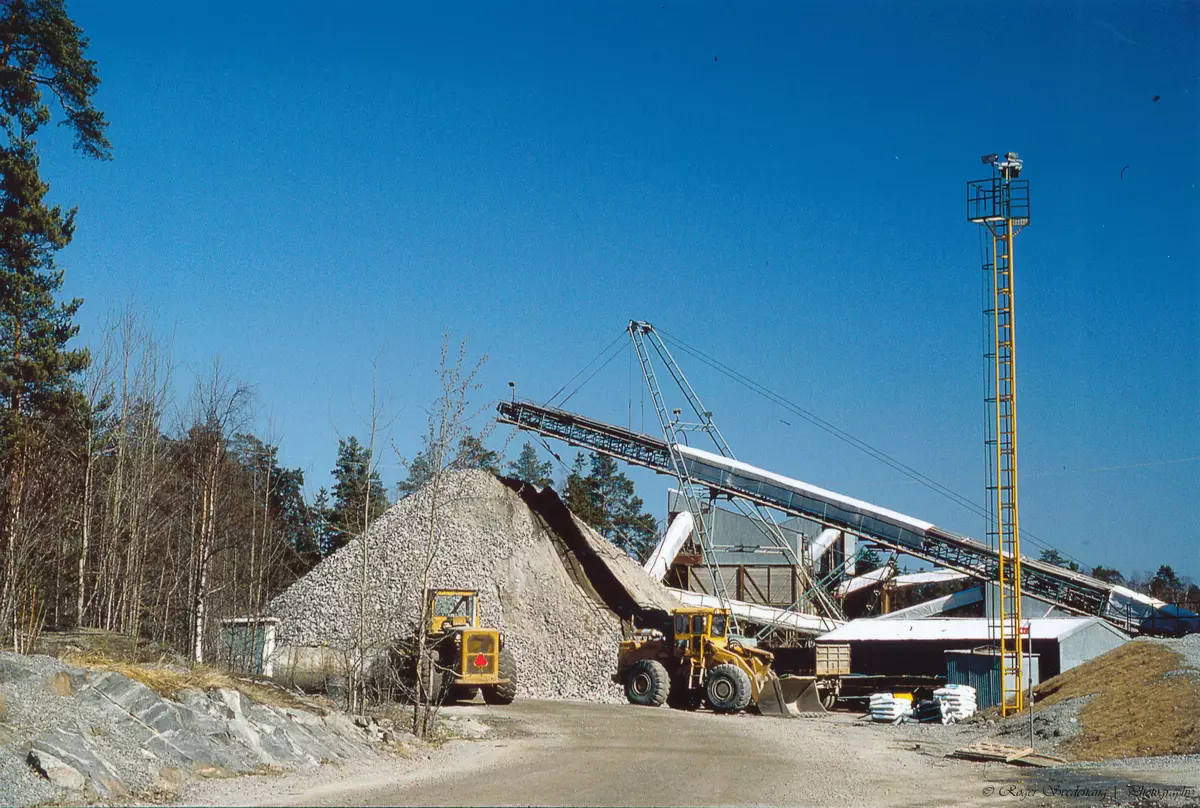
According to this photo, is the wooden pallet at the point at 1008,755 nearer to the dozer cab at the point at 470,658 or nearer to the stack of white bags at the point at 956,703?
the stack of white bags at the point at 956,703

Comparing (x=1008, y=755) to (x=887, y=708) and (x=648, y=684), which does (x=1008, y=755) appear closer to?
(x=887, y=708)

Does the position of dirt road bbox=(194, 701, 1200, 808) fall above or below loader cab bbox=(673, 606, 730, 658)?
below

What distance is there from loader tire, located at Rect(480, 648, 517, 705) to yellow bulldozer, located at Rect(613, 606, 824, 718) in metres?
2.95

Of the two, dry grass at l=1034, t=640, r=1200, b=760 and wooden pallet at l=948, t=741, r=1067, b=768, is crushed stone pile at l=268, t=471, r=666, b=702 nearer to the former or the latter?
dry grass at l=1034, t=640, r=1200, b=760

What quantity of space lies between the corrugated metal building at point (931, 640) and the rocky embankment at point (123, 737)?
20.2 metres

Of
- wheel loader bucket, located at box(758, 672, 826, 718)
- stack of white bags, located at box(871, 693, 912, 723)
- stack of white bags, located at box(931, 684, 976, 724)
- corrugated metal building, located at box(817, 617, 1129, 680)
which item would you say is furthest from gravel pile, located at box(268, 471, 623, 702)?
stack of white bags, located at box(931, 684, 976, 724)

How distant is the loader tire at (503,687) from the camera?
2648 cm

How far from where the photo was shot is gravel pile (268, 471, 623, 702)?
3250cm

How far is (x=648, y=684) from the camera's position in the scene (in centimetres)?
2747

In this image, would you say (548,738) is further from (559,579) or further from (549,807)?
(559,579)

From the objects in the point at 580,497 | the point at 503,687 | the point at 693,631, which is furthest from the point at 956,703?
the point at 580,497

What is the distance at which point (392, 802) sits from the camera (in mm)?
12031

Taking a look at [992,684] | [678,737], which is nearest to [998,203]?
[992,684]

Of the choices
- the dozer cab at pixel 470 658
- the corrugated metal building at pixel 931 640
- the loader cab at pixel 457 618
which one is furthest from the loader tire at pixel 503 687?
the corrugated metal building at pixel 931 640
